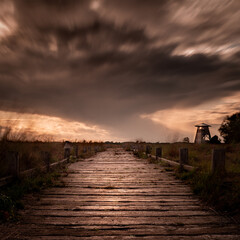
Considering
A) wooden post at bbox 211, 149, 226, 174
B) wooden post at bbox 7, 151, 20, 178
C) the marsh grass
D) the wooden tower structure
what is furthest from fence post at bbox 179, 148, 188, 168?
the wooden tower structure

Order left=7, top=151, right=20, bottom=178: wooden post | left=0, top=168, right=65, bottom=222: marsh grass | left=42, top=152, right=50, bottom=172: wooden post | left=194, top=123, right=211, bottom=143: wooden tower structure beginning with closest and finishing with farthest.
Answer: left=0, top=168, right=65, bottom=222: marsh grass → left=7, top=151, right=20, bottom=178: wooden post → left=42, top=152, right=50, bottom=172: wooden post → left=194, top=123, right=211, bottom=143: wooden tower structure

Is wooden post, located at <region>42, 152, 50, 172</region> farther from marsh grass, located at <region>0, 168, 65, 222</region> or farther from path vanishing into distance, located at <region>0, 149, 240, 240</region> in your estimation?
path vanishing into distance, located at <region>0, 149, 240, 240</region>

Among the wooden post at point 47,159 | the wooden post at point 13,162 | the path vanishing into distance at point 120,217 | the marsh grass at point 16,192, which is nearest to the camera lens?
the path vanishing into distance at point 120,217

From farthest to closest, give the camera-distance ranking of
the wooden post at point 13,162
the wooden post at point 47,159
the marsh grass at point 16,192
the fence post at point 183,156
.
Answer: the fence post at point 183,156
the wooden post at point 47,159
the wooden post at point 13,162
the marsh grass at point 16,192

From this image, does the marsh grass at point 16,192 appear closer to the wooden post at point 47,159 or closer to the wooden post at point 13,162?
the wooden post at point 13,162

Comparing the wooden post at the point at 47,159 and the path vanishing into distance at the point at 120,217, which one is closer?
the path vanishing into distance at the point at 120,217

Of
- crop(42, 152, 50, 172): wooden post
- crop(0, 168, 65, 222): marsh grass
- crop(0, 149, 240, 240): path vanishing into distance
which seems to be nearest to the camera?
crop(0, 149, 240, 240): path vanishing into distance

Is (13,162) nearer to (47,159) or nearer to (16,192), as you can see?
(16,192)

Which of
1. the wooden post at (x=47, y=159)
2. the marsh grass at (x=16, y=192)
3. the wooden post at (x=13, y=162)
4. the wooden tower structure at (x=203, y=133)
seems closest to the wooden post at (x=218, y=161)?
the marsh grass at (x=16, y=192)

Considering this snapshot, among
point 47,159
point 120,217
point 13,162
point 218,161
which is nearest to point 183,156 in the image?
point 218,161

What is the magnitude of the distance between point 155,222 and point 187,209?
0.94m

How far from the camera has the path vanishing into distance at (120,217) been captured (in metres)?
2.77

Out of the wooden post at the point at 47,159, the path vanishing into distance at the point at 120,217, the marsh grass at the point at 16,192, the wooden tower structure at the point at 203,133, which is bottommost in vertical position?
the path vanishing into distance at the point at 120,217

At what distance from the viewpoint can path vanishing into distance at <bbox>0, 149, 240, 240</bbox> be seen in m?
2.77
